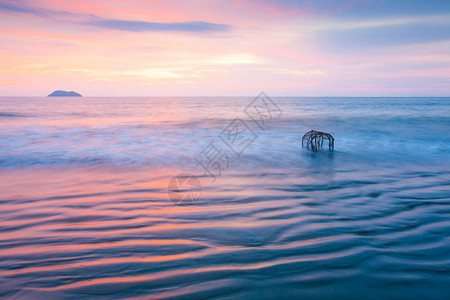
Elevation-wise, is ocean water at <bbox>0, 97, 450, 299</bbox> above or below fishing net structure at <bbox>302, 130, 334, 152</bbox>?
below

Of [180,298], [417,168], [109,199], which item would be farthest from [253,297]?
[417,168]

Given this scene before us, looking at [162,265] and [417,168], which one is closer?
[162,265]

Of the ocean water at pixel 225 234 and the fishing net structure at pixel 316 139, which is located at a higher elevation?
the fishing net structure at pixel 316 139

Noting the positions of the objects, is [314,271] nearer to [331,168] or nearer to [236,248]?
[236,248]

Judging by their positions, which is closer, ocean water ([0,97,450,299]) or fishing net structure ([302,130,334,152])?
ocean water ([0,97,450,299])

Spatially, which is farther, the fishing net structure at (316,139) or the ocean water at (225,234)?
the fishing net structure at (316,139)

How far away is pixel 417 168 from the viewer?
10242mm

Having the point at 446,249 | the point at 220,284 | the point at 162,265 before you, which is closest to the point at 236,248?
the point at 220,284

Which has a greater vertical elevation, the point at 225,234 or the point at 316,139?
the point at 316,139

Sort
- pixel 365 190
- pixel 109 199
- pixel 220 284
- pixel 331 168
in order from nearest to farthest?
pixel 220 284, pixel 109 199, pixel 365 190, pixel 331 168

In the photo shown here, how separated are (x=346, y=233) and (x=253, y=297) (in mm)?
2360

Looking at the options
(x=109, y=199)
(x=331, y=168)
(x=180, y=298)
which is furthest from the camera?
(x=331, y=168)

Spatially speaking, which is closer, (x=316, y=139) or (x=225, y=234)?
(x=225, y=234)

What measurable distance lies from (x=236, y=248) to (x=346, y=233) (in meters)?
2.00
